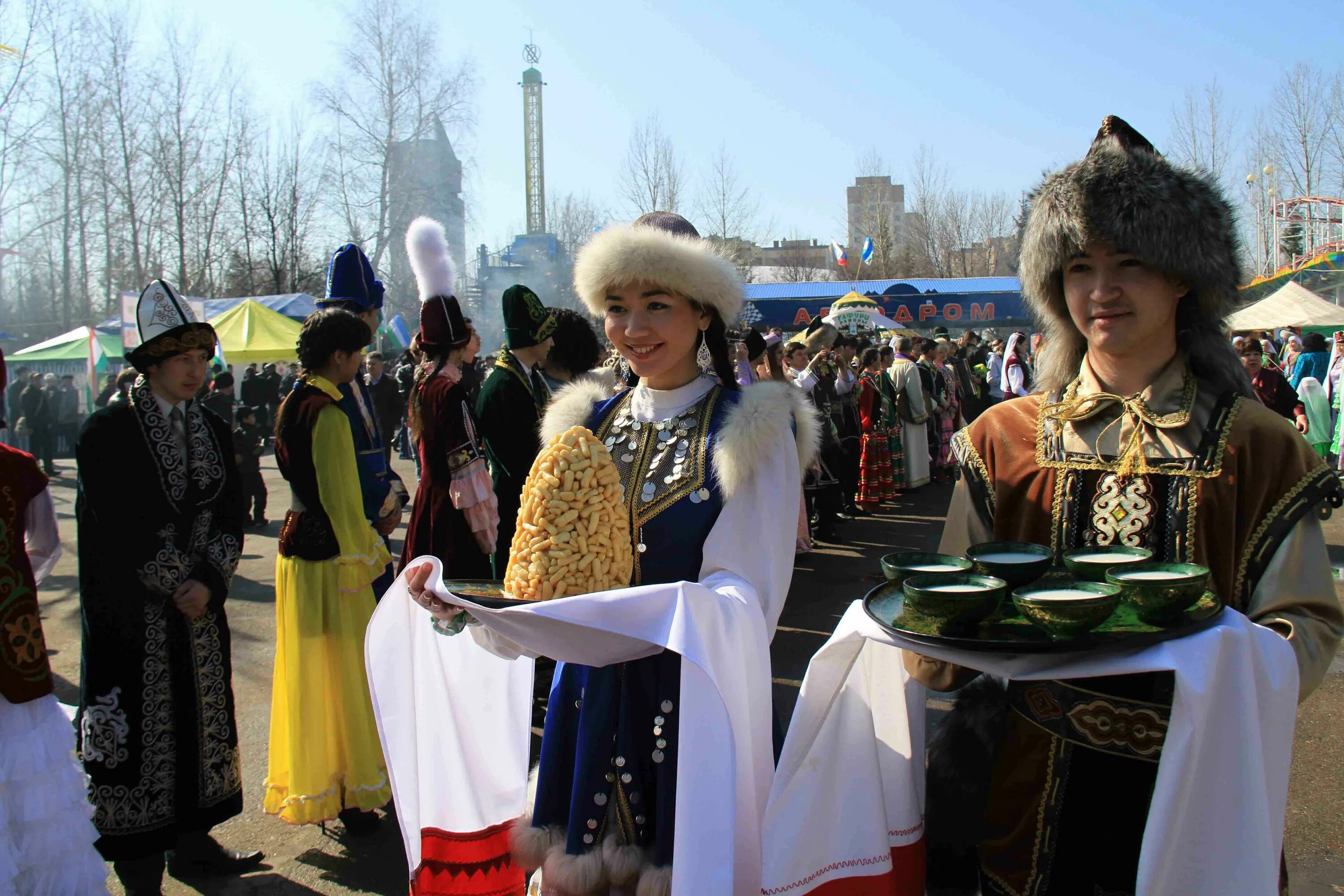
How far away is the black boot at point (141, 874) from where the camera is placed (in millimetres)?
3182

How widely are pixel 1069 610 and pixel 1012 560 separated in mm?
277

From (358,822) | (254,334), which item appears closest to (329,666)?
(358,822)

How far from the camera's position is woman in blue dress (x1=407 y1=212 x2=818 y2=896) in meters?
2.10

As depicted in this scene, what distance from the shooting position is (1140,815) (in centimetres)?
175

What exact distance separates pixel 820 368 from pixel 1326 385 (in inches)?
301

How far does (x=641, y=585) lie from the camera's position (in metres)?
2.21

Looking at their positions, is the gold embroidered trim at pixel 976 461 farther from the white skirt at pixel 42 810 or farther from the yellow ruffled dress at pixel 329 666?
the white skirt at pixel 42 810

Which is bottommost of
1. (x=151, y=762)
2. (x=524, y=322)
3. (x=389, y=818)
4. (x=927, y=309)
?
(x=389, y=818)

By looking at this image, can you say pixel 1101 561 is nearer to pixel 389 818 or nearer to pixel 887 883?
pixel 887 883

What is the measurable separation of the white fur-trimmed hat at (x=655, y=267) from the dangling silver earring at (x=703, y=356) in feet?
0.30

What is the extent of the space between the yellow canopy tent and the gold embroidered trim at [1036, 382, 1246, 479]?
14.6 metres

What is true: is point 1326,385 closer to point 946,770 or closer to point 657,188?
point 946,770

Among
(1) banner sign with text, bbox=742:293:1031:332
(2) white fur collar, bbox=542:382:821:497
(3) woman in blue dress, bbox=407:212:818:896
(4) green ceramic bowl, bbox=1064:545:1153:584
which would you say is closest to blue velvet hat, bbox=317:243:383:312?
(2) white fur collar, bbox=542:382:821:497

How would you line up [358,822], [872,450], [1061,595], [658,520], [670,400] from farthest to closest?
1. [872,450]
2. [358,822]
3. [670,400]
4. [658,520]
5. [1061,595]
